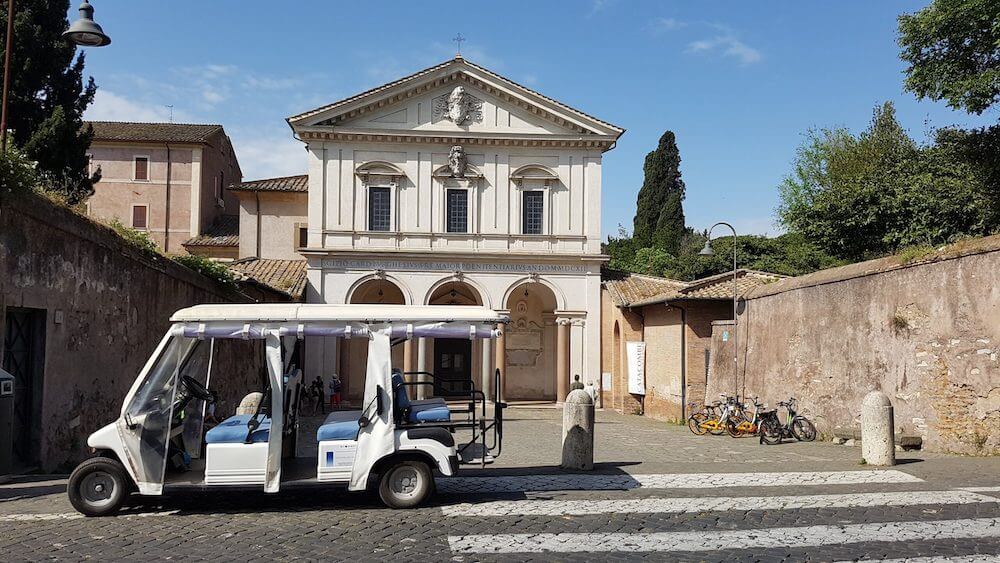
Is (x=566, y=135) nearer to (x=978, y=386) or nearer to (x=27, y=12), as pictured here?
(x=27, y=12)

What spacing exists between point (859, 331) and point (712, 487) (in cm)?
688

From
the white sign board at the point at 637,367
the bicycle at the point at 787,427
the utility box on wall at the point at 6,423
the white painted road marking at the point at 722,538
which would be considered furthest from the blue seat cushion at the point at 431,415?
Result: the white sign board at the point at 637,367

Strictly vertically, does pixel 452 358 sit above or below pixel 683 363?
below

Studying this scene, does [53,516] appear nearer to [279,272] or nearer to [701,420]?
[701,420]

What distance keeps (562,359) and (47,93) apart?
18.9 m

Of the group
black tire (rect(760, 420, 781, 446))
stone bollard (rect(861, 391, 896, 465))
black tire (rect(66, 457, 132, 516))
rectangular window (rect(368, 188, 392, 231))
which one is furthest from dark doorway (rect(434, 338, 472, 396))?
black tire (rect(66, 457, 132, 516))

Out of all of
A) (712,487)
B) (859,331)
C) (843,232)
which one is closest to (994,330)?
(859,331)

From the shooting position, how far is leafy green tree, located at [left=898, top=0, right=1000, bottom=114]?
17.9 m

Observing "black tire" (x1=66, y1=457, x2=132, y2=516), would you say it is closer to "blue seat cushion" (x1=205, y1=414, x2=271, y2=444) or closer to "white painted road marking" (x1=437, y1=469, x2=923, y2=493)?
"blue seat cushion" (x1=205, y1=414, x2=271, y2=444)

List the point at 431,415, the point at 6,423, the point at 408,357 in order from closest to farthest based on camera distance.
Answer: the point at 431,415 < the point at 6,423 < the point at 408,357

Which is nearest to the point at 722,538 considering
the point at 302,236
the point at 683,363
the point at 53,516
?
the point at 53,516

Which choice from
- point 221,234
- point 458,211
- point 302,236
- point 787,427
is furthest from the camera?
point 221,234

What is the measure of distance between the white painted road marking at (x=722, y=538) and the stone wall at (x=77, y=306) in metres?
6.41

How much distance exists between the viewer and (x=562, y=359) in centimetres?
2950
